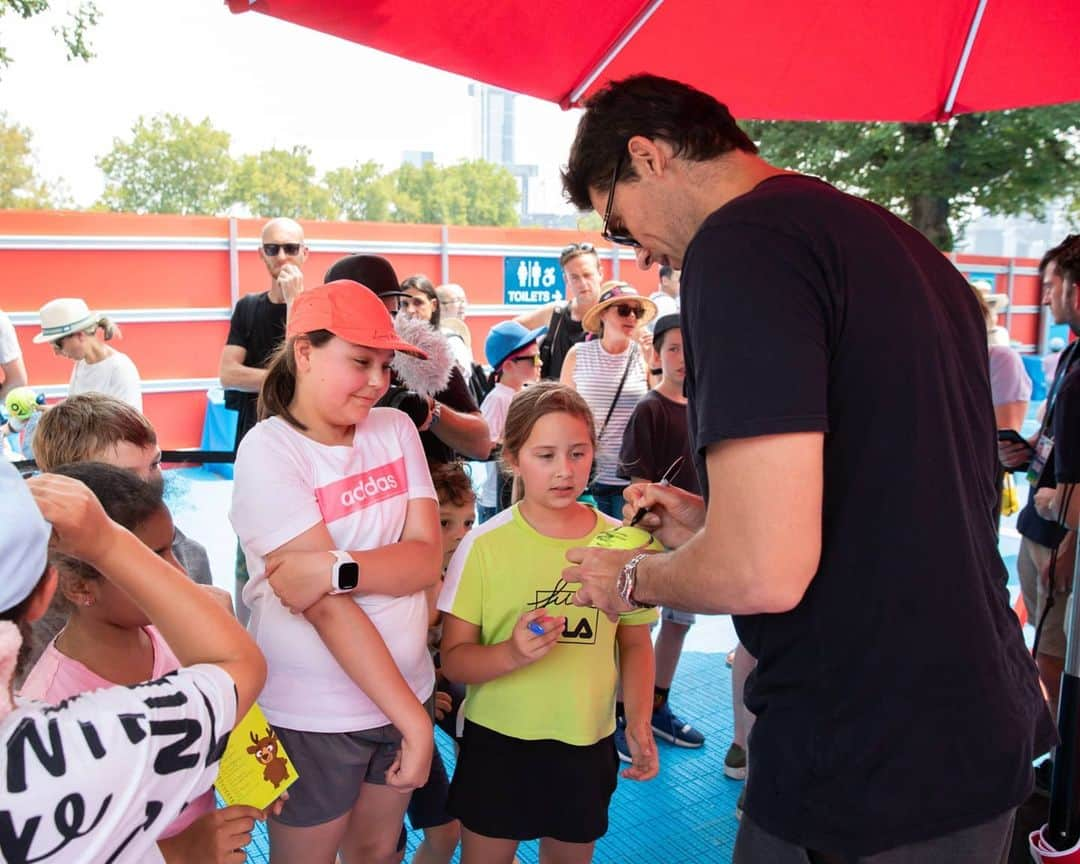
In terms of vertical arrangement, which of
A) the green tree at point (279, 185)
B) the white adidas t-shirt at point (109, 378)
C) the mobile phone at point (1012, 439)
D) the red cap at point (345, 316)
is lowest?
the mobile phone at point (1012, 439)

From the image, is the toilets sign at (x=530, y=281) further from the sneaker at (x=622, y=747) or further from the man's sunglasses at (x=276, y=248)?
the sneaker at (x=622, y=747)

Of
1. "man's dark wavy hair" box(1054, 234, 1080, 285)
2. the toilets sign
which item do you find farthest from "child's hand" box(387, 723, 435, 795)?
the toilets sign

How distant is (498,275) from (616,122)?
12.8 meters

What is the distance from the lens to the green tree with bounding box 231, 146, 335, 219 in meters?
63.9

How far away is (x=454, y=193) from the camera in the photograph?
247ft

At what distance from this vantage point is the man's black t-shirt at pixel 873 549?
1.24 meters

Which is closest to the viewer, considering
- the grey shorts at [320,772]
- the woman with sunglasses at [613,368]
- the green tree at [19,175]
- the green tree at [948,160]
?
the grey shorts at [320,772]

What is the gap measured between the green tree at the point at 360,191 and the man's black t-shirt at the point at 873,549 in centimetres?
7203

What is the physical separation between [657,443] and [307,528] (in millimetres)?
2087

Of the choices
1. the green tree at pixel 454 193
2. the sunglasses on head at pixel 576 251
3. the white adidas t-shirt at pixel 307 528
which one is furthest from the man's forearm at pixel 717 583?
the green tree at pixel 454 193

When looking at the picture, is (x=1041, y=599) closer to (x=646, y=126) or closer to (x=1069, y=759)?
(x=1069, y=759)

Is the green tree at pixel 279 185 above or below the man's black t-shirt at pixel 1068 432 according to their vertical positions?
above

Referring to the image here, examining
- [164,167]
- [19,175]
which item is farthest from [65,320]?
[164,167]

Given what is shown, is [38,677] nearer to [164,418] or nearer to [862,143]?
[164,418]
